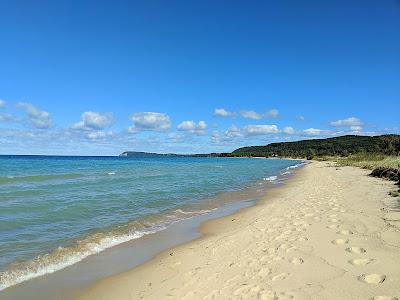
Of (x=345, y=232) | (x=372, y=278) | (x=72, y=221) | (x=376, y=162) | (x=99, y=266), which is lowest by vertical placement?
(x=99, y=266)

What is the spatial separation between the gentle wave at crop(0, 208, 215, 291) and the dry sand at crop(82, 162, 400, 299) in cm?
158

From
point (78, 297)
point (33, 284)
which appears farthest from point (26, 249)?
point (78, 297)

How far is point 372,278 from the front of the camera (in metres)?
5.71

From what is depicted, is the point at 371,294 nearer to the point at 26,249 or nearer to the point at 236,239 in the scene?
the point at 236,239

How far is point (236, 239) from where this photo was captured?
31.1 ft

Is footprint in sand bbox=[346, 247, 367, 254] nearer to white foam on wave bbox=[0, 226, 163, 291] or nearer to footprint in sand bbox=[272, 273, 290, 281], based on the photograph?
footprint in sand bbox=[272, 273, 290, 281]

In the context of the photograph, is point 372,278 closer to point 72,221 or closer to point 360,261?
point 360,261

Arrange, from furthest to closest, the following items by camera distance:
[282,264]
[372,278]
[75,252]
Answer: [75,252]
[282,264]
[372,278]

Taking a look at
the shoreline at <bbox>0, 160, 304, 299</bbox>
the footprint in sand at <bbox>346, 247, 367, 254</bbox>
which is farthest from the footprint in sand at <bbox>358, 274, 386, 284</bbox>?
the shoreline at <bbox>0, 160, 304, 299</bbox>

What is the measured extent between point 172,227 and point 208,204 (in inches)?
220

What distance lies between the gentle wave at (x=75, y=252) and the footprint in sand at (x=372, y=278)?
19.6ft

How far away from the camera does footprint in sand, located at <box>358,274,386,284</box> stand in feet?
18.3

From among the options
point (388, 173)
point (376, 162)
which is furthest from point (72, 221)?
point (376, 162)

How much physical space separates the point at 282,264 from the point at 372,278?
1586 millimetres
